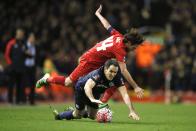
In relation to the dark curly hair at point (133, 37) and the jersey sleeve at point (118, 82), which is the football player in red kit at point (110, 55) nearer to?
the dark curly hair at point (133, 37)

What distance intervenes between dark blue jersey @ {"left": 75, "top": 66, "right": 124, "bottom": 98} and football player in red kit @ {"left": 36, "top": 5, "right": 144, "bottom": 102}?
198 millimetres

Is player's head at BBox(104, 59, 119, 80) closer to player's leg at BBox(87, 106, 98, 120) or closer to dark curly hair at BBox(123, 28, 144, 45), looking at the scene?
dark curly hair at BBox(123, 28, 144, 45)

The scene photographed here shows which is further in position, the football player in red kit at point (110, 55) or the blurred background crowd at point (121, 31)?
the blurred background crowd at point (121, 31)

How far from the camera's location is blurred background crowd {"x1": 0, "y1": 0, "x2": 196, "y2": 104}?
28141mm

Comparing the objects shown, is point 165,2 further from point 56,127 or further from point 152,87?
point 56,127

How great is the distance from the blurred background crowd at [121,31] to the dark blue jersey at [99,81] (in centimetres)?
1120

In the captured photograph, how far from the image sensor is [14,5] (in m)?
30.1

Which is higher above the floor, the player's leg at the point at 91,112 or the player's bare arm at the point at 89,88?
the player's bare arm at the point at 89,88

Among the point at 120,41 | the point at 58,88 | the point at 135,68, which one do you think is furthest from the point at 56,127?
the point at 135,68

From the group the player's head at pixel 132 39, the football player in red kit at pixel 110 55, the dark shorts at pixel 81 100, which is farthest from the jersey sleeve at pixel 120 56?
the dark shorts at pixel 81 100

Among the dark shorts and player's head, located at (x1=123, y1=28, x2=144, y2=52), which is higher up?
player's head, located at (x1=123, y1=28, x2=144, y2=52)

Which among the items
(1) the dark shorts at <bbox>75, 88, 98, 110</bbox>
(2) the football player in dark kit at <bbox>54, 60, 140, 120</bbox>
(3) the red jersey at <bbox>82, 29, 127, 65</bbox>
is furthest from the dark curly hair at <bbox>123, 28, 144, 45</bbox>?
(1) the dark shorts at <bbox>75, 88, 98, 110</bbox>

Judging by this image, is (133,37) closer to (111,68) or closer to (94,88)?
(111,68)

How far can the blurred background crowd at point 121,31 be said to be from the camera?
92.3 feet
